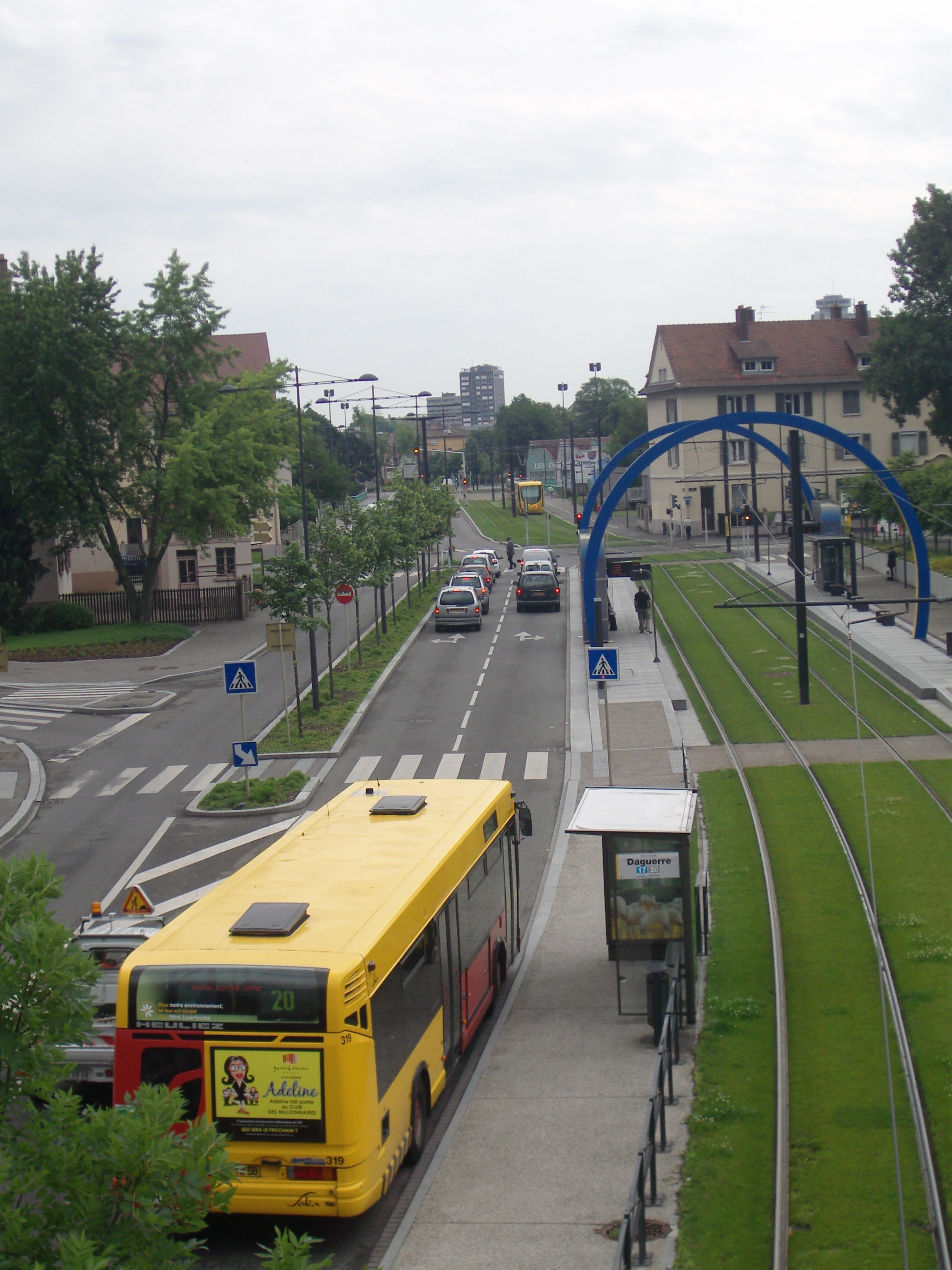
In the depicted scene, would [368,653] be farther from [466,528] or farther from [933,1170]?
[466,528]

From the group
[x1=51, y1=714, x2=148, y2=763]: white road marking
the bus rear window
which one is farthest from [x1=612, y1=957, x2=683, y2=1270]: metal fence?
[x1=51, y1=714, x2=148, y2=763]: white road marking

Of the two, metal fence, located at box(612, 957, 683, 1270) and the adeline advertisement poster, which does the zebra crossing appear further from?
the adeline advertisement poster

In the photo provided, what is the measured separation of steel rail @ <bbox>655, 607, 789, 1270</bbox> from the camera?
8.63 m

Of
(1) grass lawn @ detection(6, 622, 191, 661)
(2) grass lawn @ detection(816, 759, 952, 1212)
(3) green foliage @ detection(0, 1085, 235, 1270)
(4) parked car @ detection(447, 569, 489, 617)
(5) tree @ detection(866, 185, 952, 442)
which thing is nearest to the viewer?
(3) green foliage @ detection(0, 1085, 235, 1270)

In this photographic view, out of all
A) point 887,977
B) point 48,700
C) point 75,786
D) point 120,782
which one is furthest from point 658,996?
point 48,700

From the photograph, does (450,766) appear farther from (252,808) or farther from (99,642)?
(99,642)

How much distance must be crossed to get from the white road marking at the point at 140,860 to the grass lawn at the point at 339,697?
18.2ft

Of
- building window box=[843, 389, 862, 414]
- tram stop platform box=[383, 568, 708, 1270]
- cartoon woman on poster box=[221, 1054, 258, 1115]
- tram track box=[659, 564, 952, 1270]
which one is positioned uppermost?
building window box=[843, 389, 862, 414]

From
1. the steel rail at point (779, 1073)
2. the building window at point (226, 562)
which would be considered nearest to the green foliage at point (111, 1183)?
the steel rail at point (779, 1073)

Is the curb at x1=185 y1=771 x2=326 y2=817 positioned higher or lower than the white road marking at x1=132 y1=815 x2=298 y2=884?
higher

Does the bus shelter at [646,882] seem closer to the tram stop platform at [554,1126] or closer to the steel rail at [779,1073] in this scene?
the tram stop platform at [554,1126]

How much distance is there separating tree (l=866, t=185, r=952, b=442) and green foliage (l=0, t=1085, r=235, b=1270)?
2478 inches

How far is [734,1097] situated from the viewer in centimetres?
1099

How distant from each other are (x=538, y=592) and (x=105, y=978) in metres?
40.9
